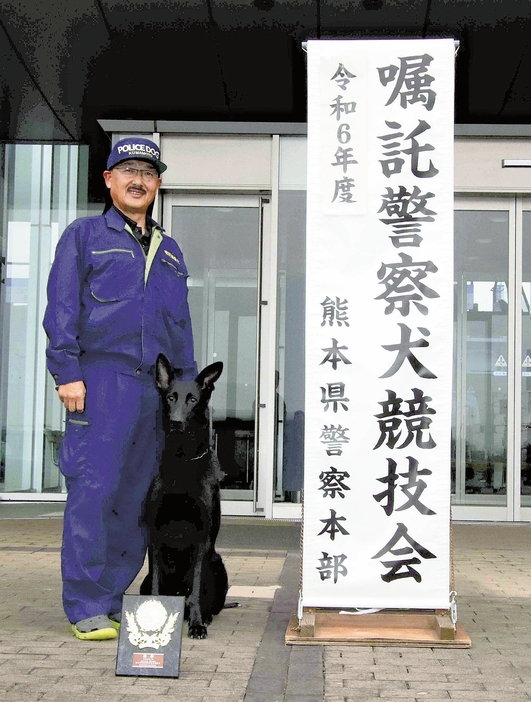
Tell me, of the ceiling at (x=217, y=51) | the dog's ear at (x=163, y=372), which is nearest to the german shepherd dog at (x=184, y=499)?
the dog's ear at (x=163, y=372)

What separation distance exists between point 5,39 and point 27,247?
3.17 m

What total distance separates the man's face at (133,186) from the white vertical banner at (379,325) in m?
0.89

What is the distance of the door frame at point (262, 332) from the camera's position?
9461 millimetres

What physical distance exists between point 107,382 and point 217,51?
14.1ft

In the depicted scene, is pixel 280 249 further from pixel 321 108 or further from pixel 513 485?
pixel 321 108

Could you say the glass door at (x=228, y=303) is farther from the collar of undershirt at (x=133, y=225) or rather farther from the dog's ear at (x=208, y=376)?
the dog's ear at (x=208, y=376)

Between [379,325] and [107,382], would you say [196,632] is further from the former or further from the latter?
[379,325]

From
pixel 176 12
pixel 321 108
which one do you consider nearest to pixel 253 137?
pixel 176 12

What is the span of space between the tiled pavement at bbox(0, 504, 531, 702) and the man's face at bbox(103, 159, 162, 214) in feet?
6.92

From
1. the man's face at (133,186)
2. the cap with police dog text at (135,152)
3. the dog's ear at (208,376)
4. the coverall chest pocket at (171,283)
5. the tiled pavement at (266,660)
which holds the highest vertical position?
the cap with police dog text at (135,152)

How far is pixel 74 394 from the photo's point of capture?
4531 millimetres

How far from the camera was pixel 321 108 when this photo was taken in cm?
459

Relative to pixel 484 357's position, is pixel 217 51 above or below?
above

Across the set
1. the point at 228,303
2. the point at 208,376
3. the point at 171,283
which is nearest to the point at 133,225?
the point at 171,283
